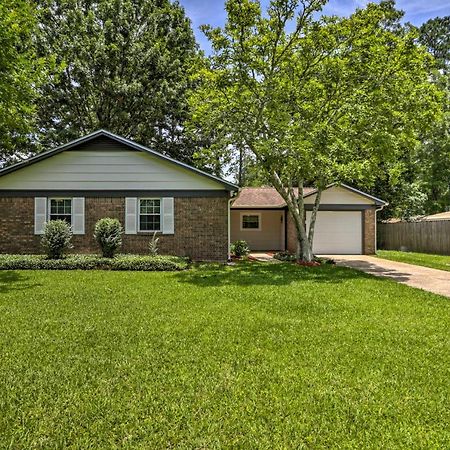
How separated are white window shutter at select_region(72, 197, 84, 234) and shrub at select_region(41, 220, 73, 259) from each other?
4.16 ft

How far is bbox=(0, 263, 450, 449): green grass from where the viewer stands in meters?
3.13

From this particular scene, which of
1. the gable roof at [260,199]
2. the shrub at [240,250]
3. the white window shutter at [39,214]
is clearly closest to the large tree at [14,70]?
the white window shutter at [39,214]

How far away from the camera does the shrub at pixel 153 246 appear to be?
561 inches

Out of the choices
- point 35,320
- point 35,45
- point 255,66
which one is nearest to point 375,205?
point 255,66

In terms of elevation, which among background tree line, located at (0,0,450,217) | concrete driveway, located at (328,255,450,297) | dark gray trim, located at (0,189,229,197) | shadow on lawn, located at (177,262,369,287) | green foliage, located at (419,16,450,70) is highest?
green foliage, located at (419,16,450,70)

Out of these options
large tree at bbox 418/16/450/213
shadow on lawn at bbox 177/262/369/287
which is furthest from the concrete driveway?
large tree at bbox 418/16/450/213

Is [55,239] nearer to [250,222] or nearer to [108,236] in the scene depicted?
[108,236]

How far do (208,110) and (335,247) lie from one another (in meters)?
10.1

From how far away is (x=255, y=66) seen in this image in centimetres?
1317

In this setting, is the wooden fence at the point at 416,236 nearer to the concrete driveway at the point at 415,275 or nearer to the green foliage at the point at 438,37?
the concrete driveway at the point at 415,275

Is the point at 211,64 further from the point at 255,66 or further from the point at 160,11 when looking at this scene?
the point at 160,11

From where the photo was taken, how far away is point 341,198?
19906 mm

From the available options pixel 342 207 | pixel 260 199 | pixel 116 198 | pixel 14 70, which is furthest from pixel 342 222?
pixel 14 70

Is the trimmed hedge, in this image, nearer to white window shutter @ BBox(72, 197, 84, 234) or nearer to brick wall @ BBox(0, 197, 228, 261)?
brick wall @ BBox(0, 197, 228, 261)
